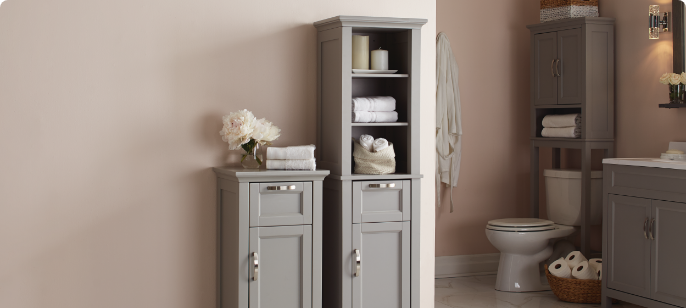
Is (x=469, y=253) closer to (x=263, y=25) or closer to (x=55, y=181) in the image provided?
(x=263, y=25)

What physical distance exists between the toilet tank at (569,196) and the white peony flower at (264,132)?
2.26m

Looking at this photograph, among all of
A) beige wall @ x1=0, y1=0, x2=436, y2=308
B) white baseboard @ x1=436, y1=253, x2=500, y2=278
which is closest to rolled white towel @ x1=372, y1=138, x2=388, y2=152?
beige wall @ x1=0, y1=0, x2=436, y2=308

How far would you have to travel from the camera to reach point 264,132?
2.70 metres

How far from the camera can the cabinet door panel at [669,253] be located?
3066 millimetres

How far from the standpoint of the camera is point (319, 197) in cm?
264

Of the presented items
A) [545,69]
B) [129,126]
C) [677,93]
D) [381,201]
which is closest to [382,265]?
[381,201]

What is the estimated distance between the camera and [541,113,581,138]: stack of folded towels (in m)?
3.97

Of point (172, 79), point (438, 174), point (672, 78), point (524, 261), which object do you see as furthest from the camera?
point (438, 174)

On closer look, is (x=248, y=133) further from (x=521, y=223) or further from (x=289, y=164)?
(x=521, y=223)

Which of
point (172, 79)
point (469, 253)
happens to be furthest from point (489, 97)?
point (172, 79)

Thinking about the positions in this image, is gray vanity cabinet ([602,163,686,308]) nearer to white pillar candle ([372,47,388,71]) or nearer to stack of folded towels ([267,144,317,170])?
white pillar candle ([372,47,388,71])

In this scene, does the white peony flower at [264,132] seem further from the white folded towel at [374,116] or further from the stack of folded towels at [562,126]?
the stack of folded towels at [562,126]

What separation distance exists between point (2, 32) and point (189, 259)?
127cm

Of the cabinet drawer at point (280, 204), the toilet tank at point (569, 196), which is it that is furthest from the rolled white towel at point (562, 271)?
the cabinet drawer at point (280, 204)
